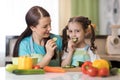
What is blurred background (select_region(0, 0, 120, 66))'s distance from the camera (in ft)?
11.0

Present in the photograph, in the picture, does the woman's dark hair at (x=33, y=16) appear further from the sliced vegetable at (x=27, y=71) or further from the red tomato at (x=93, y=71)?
the red tomato at (x=93, y=71)

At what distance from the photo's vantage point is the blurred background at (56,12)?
3.36 metres

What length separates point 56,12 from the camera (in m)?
3.39

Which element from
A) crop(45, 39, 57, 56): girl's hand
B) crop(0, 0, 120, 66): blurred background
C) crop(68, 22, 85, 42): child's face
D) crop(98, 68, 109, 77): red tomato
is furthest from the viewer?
crop(0, 0, 120, 66): blurred background

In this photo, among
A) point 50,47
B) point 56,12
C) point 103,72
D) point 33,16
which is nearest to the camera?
point 103,72

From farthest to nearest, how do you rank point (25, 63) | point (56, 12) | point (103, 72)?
1. point (56, 12)
2. point (25, 63)
3. point (103, 72)

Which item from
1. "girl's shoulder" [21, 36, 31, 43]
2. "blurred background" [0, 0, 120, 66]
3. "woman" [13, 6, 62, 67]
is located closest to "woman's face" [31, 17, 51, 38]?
"woman" [13, 6, 62, 67]

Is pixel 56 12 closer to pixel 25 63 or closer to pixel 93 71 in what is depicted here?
pixel 25 63

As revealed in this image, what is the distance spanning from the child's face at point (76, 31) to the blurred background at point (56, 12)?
1.25 m

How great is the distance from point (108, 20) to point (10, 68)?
6.98 feet

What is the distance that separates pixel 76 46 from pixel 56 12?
132cm

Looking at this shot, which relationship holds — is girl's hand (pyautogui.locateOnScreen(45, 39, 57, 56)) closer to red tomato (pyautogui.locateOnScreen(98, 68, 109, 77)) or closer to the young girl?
the young girl

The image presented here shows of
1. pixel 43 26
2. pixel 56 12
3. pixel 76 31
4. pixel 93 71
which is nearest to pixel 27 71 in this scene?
pixel 93 71

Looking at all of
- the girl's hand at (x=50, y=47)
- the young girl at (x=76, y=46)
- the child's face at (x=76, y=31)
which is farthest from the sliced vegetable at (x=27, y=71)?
the child's face at (x=76, y=31)
